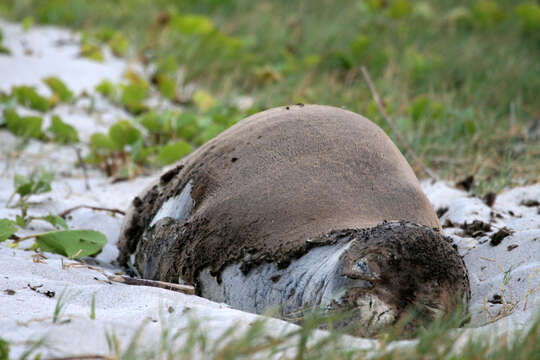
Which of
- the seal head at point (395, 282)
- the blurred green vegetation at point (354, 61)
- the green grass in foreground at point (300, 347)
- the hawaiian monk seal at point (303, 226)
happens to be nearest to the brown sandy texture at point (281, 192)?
the hawaiian monk seal at point (303, 226)

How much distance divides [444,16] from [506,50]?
3.09 feet

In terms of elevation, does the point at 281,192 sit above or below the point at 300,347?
above

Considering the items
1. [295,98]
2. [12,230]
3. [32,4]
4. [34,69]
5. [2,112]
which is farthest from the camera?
[32,4]

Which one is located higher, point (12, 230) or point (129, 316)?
point (12, 230)

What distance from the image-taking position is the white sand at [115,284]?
47.9 inches

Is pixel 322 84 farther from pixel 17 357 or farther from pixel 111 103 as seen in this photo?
pixel 17 357

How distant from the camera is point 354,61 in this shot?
482 cm

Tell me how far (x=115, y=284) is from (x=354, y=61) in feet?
12.0

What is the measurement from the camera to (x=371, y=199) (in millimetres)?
1628

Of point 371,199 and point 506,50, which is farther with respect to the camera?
point 506,50

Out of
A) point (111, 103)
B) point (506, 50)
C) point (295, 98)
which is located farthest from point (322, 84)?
point (506, 50)

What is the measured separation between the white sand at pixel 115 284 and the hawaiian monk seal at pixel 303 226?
0.13 meters

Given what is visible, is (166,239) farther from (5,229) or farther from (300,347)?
(300,347)

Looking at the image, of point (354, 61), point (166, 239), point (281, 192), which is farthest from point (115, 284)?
point (354, 61)
